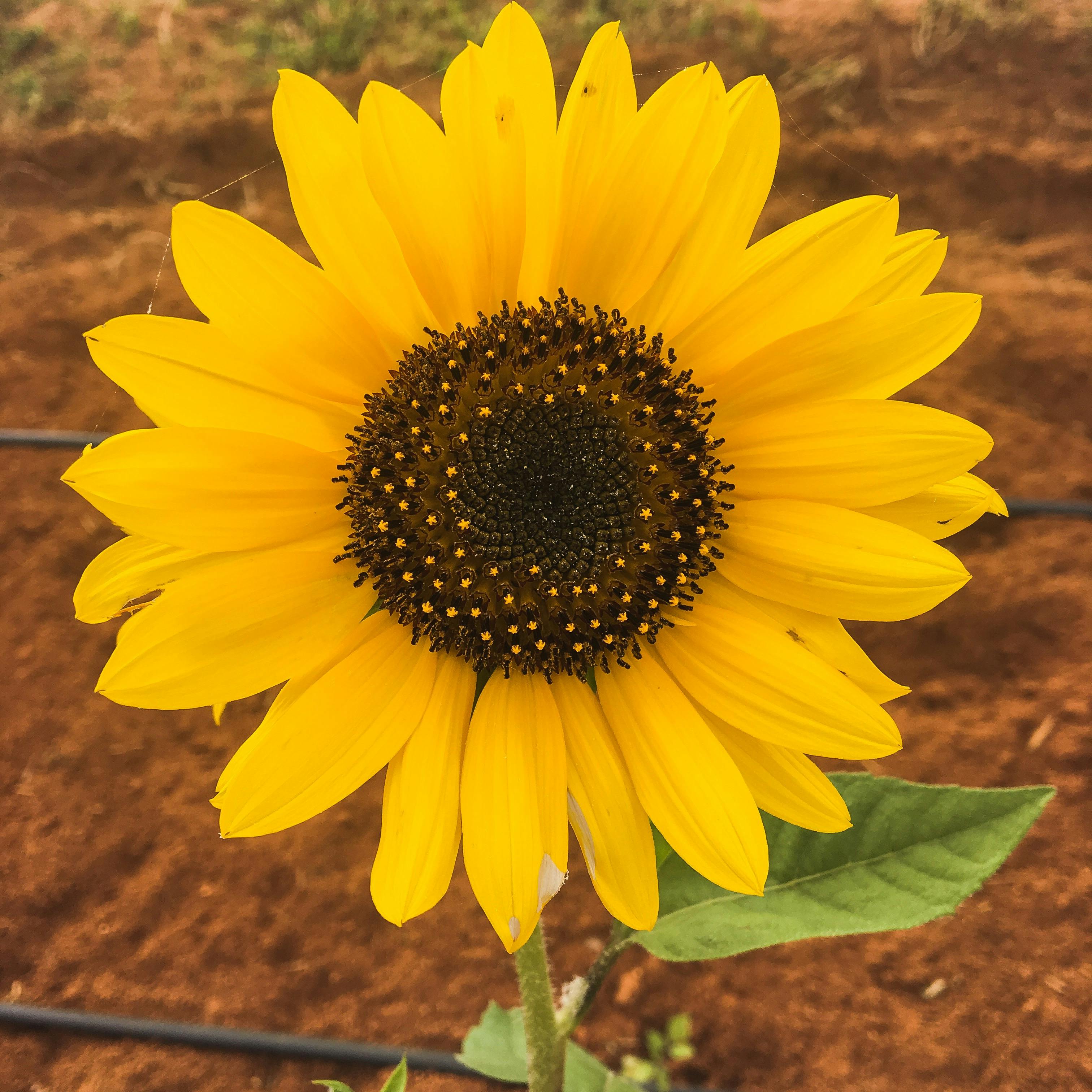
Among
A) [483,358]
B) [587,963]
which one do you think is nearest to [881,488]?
[483,358]

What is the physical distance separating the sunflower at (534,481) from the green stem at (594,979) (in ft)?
0.99

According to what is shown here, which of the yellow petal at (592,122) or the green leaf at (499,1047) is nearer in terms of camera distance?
the yellow petal at (592,122)

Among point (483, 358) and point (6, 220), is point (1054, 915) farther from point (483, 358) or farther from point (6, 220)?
point (6, 220)

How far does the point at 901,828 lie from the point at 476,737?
0.55 m

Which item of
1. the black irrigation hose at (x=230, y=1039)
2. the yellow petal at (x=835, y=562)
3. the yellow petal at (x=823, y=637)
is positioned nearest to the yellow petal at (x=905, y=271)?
the yellow petal at (x=835, y=562)

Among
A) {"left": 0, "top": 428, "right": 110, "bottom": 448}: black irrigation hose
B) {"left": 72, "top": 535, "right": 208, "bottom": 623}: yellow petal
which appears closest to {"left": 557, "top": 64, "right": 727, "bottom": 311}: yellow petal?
{"left": 72, "top": 535, "right": 208, "bottom": 623}: yellow petal

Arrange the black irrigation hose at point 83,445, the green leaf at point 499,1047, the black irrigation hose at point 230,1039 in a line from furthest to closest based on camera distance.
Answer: the black irrigation hose at point 83,445 < the black irrigation hose at point 230,1039 < the green leaf at point 499,1047

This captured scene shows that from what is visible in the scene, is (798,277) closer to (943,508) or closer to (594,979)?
(943,508)

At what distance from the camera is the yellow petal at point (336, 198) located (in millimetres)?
820

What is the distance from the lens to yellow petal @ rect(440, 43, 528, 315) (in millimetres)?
831

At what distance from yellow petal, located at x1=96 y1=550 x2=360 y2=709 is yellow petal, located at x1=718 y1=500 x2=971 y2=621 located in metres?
0.44

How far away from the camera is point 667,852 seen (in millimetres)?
979

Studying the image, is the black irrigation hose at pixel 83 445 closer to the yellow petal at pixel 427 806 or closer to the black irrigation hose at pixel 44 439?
the black irrigation hose at pixel 44 439

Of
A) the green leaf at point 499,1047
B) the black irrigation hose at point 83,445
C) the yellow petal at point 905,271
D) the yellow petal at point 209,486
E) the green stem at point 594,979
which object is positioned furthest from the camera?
the black irrigation hose at point 83,445
